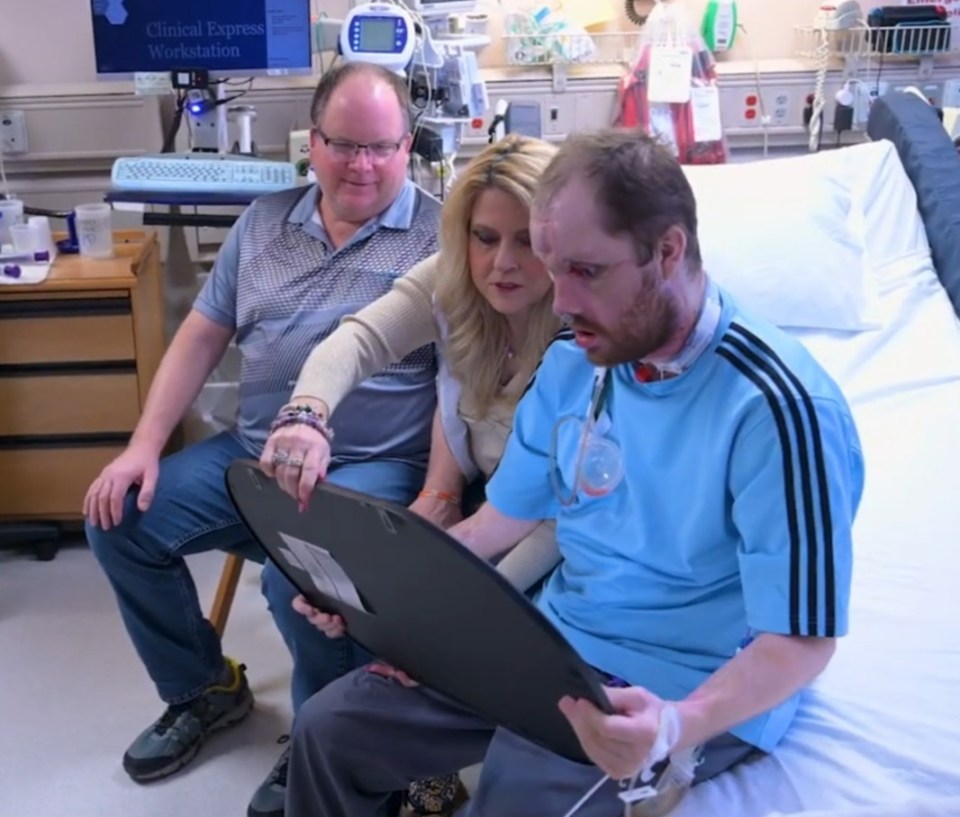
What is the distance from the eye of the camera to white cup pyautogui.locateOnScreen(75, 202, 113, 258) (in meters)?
2.71

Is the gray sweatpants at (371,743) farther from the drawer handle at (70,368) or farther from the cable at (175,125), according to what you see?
the cable at (175,125)

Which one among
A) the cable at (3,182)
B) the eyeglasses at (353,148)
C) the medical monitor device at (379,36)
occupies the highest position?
the medical monitor device at (379,36)

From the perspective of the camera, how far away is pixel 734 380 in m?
1.17

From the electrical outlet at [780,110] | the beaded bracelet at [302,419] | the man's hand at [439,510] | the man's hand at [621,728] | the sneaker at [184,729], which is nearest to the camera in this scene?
the man's hand at [621,728]

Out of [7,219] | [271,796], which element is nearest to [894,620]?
[271,796]

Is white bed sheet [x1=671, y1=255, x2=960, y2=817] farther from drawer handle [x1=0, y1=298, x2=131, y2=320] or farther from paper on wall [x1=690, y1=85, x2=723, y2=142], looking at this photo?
drawer handle [x1=0, y1=298, x2=131, y2=320]

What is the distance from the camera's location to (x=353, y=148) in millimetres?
1956

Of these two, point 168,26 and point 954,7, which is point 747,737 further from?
point 954,7

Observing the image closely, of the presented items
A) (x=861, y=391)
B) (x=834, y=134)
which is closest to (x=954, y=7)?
(x=834, y=134)

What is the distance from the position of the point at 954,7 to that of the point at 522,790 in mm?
2573

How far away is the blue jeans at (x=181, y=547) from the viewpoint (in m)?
1.90

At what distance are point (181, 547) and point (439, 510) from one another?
478mm

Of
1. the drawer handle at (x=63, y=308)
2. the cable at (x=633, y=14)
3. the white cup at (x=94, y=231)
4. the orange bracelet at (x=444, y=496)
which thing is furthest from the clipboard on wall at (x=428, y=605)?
the cable at (x=633, y=14)

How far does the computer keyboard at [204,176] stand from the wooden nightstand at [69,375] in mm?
229
